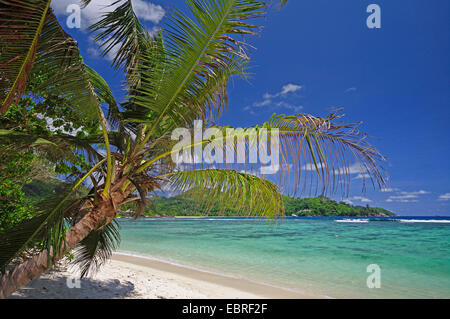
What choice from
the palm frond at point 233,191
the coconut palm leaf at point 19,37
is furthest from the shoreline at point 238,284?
the coconut palm leaf at point 19,37

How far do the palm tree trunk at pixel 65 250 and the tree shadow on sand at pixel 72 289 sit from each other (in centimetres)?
240

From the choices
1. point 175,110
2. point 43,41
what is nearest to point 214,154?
point 175,110

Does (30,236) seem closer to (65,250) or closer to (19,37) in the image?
(65,250)

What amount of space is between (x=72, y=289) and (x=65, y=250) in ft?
11.0

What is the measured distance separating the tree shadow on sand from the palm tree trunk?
7.88 ft

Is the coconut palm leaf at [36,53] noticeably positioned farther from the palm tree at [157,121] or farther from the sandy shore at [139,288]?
the sandy shore at [139,288]

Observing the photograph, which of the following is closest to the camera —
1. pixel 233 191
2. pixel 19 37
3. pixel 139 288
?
pixel 19 37

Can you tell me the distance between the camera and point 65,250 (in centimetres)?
279

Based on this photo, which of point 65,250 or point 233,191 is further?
point 233,191

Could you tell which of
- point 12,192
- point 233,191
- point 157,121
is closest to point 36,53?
point 157,121

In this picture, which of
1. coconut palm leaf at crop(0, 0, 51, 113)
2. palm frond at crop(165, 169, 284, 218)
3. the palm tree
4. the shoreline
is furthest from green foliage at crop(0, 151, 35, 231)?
the shoreline

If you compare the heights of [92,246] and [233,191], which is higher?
[233,191]

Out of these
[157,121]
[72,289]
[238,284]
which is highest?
[157,121]

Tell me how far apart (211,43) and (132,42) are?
2.22 metres
